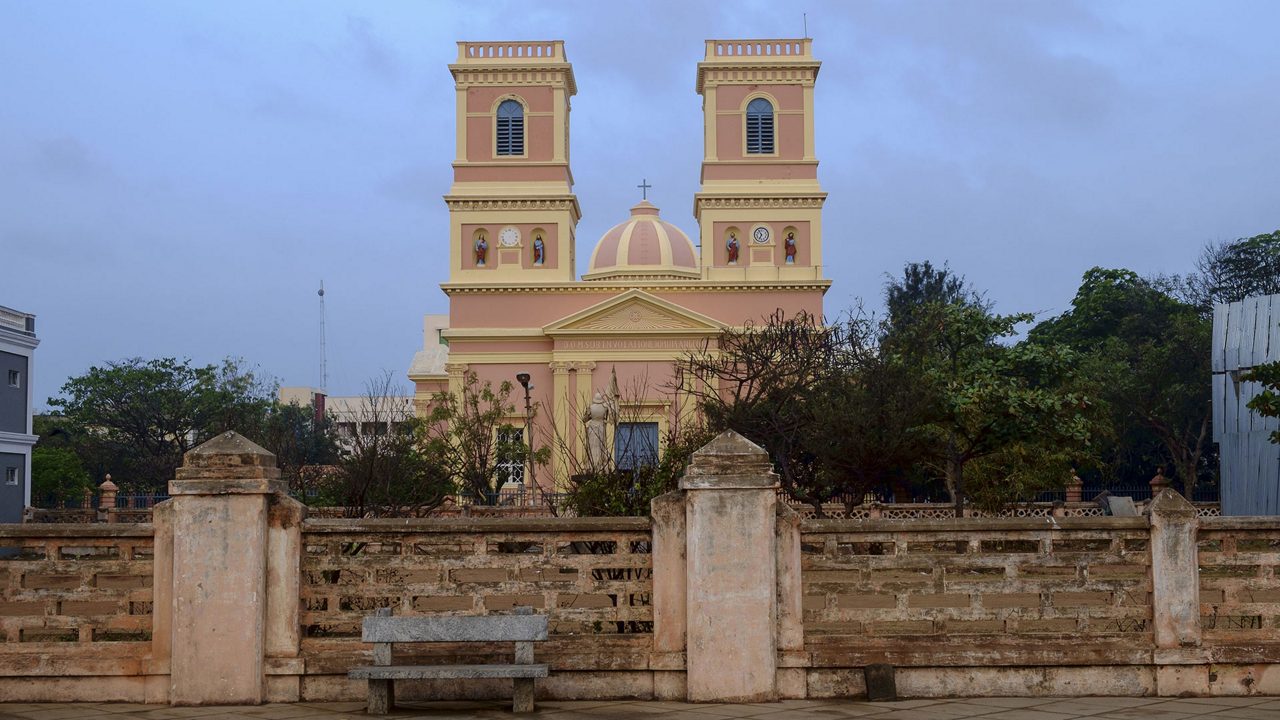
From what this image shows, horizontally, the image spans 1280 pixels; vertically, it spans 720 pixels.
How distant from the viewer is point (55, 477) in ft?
141

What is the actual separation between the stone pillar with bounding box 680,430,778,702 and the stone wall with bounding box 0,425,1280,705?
0.04ft

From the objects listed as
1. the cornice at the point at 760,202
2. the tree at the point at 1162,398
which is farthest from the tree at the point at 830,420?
the cornice at the point at 760,202

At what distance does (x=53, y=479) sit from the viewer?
141 ft

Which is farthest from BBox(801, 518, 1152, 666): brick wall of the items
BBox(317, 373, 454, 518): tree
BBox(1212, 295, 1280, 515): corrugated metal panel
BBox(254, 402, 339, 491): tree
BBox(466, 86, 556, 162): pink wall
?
BBox(466, 86, 556, 162): pink wall

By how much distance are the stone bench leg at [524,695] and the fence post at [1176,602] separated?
13.7 feet

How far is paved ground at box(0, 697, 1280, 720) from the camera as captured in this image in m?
8.43

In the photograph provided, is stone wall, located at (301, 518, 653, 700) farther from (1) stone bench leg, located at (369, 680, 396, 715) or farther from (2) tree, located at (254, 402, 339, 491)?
(2) tree, located at (254, 402, 339, 491)

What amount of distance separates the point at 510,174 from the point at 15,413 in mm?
17937

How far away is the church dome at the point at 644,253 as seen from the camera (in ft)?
161

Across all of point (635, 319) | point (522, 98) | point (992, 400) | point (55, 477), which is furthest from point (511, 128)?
point (992, 400)

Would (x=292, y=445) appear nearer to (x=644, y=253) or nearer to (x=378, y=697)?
(x=378, y=697)

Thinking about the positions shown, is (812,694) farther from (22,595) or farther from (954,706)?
(22,595)

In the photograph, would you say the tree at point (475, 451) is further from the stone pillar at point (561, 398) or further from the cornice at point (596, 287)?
the cornice at point (596, 287)

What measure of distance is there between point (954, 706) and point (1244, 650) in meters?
2.09
